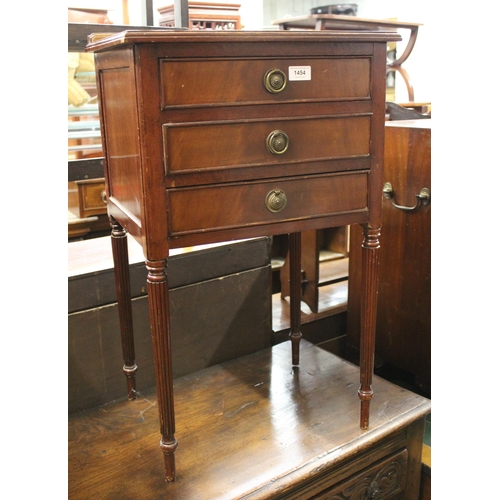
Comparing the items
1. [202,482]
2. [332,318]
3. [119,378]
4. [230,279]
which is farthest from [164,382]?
[332,318]

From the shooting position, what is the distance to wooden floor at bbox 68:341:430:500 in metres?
1.09

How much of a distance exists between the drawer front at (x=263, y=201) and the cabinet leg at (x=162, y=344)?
80 mm

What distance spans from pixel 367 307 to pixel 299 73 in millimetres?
477

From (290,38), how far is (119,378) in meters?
0.87

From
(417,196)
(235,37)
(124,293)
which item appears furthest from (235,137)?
(417,196)

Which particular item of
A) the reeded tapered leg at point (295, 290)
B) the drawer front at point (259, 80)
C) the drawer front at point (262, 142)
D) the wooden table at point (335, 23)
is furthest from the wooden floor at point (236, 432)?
the wooden table at point (335, 23)

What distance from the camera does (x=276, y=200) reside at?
1015 mm

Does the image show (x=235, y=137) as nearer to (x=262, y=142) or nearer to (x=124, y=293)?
(x=262, y=142)

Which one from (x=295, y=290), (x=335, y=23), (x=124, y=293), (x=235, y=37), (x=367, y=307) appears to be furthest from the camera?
(x=335, y=23)

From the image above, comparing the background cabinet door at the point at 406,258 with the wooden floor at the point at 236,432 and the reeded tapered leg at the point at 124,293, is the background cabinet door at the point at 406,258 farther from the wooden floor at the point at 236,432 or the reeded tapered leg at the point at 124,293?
the reeded tapered leg at the point at 124,293

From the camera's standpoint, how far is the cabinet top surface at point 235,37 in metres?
0.86

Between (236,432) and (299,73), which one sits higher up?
(299,73)

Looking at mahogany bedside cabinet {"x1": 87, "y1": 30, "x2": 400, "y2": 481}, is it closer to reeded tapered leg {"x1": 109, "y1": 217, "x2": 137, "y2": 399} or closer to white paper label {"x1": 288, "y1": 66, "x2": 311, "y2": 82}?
white paper label {"x1": 288, "y1": 66, "x2": 311, "y2": 82}

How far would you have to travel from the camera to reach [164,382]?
3.35 feet
